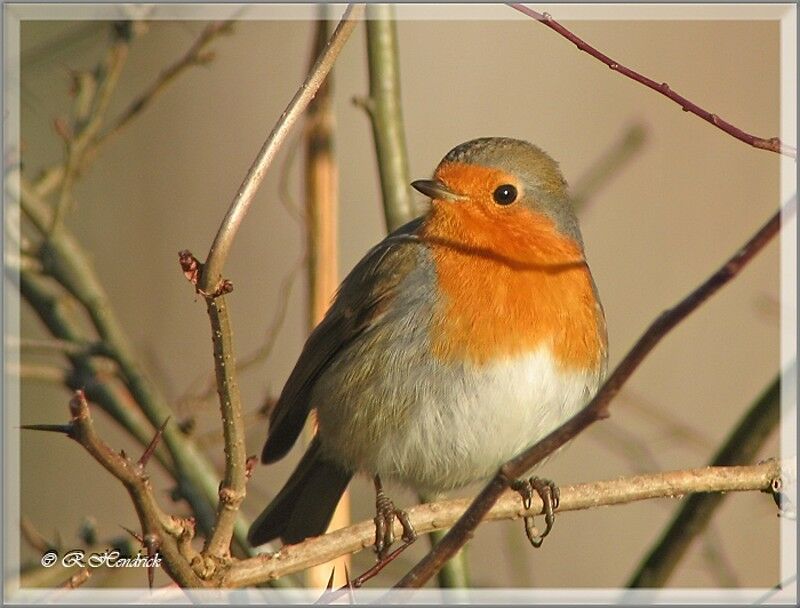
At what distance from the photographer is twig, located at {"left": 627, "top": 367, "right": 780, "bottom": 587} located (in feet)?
8.10

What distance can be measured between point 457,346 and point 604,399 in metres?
1.27

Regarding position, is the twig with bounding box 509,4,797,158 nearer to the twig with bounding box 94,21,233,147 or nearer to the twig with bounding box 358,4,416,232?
the twig with bounding box 358,4,416,232

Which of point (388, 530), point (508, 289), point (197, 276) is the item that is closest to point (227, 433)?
point (197, 276)

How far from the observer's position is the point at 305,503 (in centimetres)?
301

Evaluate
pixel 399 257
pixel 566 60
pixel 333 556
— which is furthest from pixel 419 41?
pixel 333 556

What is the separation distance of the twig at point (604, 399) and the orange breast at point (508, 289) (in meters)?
1.03

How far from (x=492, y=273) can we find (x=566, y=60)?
73cm

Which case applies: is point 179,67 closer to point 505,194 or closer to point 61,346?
point 61,346

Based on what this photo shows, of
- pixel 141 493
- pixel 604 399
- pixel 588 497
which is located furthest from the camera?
pixel 588 497

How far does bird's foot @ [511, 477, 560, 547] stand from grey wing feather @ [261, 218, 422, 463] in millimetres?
569

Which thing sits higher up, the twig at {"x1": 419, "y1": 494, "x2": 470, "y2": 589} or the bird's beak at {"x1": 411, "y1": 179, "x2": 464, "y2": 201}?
the bird's beak at {"x1": 411, "y1": 179, "x2": 464, "y2": 201}

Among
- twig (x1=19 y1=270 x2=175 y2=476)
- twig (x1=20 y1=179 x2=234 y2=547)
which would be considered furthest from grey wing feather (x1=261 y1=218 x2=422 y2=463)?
twig (x1=19 y1=270 x2=175 y2=476)

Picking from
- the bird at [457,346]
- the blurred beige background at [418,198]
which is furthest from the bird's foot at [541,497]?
the blurred beige background at [418,198]

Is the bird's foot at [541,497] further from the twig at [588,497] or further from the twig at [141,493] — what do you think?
the twig at [141,493]
